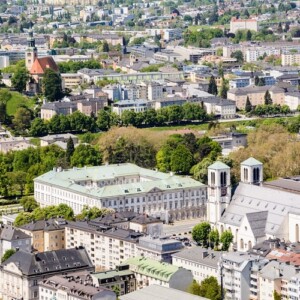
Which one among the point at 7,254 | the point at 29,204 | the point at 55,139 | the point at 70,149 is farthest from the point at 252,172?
the point at 55,139

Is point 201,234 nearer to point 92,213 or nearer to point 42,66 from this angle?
point 92,213

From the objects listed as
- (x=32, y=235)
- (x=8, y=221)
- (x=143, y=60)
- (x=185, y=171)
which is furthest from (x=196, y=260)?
(x=143, y=60)

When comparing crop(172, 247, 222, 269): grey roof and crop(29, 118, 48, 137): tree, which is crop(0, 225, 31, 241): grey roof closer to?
crop(172, 247, 222, 269): grey roof

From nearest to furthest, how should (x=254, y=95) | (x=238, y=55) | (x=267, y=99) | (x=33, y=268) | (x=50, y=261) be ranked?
(x=33, y=268) → (x=50, y=261) → (x=267, y=99) → (x=254, y=95) → (x=238, y=55)

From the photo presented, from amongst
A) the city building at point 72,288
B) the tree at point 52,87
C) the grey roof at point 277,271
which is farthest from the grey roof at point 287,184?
the tree at point 52,87

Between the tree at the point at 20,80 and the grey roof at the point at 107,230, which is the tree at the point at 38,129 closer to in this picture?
the tree at the point at 20,80

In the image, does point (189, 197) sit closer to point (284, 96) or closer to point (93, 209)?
point (93, 209)
